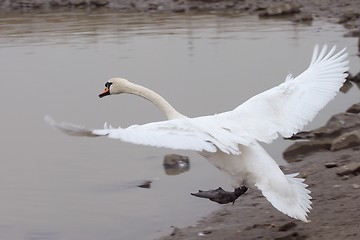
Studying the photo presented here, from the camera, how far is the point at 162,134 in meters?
5.31

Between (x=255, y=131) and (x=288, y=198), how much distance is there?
1.95ft

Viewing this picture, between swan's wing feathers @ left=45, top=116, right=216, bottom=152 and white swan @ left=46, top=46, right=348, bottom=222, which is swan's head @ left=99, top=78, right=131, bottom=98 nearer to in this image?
white swan @ left=46, top=46, right=348, bottom=222

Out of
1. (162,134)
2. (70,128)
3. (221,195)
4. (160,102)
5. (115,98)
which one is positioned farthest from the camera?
(115,98)

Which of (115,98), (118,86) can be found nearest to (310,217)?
(118,86)

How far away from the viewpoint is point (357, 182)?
7.01 meters

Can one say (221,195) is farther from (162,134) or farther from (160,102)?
(162,134)

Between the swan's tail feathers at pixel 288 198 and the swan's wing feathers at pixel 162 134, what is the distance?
62 centimetres

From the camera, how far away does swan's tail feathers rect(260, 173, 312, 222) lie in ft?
18.6

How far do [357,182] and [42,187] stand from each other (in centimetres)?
302

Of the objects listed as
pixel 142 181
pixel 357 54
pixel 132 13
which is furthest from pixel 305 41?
pixel 142 181

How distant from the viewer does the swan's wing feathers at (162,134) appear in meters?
4.94

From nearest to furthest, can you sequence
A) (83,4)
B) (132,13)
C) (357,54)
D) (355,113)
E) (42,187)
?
(42,187), (355,113), (357,54), (132,13), (83,4)

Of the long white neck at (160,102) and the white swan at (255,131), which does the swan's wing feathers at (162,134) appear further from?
the long white neck at (160,102)

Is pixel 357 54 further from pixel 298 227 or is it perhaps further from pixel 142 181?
pixel 298 227
